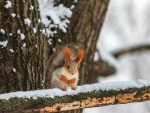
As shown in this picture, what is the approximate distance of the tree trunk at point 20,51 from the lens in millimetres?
2006

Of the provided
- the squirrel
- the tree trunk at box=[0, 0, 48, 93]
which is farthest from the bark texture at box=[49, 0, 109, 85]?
the squirrel

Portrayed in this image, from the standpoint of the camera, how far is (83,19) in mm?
2566

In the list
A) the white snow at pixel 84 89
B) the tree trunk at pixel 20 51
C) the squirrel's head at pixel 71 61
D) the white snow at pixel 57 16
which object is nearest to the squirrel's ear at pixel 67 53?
the squirrel's head at pixel 71 61

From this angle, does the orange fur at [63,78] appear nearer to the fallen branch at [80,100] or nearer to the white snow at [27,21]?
the fallen branch at [80,100]

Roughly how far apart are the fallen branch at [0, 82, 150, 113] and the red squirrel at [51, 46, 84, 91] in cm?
7

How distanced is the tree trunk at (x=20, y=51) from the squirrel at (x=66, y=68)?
0.23 metres

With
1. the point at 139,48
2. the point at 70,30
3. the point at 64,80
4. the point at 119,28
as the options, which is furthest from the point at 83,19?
the point at 119,28

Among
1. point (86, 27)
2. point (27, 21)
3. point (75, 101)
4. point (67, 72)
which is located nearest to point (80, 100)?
point (75, 101)

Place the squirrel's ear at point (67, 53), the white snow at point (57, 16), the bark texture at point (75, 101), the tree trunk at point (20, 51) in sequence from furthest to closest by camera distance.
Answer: the white snow at point (57, 16) → the tree trunk at point (20, 51) → the squirrel's ear at point (67, 53) → the bark texture at point (75, 101)

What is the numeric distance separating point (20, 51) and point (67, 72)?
0.42 meters

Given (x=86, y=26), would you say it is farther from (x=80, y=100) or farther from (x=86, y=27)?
(x=80, y=100)

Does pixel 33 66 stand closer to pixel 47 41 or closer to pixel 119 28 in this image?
pixel 47 41

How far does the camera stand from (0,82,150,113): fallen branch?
5.05 feet

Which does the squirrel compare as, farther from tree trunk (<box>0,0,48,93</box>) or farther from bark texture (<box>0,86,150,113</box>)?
tree trunk (<box>0,0,48,93</box>)
